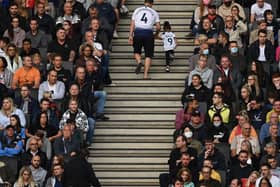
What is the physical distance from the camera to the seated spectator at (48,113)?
32.1 metres

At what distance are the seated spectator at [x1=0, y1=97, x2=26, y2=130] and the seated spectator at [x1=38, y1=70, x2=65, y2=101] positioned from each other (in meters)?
0.79

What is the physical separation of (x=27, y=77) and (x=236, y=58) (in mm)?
4383

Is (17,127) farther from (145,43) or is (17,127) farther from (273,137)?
(273,137)

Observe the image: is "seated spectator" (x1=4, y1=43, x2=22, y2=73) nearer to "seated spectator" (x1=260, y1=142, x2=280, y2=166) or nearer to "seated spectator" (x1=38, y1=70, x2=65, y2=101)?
"seated spectator" (x1=38, y1=70, x2=65, y2=101)

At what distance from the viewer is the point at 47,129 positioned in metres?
32.0

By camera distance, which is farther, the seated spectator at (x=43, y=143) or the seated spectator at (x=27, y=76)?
the seated spectator at (x=27, y=76)

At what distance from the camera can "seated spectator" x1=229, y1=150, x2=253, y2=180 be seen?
Answer: 30.4m

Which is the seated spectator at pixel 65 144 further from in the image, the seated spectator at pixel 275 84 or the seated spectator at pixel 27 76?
the seated spectator at pixel 275 84

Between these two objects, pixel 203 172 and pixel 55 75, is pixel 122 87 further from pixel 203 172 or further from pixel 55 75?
pixel 203 172

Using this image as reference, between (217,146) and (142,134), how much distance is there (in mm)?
2297

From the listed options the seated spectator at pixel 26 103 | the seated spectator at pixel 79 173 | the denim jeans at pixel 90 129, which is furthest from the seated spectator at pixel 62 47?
the seated spectator at pixel 79 173

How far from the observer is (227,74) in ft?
109

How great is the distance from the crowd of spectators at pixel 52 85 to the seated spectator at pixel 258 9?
306cm

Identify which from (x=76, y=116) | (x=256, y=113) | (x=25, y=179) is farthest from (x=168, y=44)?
(x=25, y=179)
